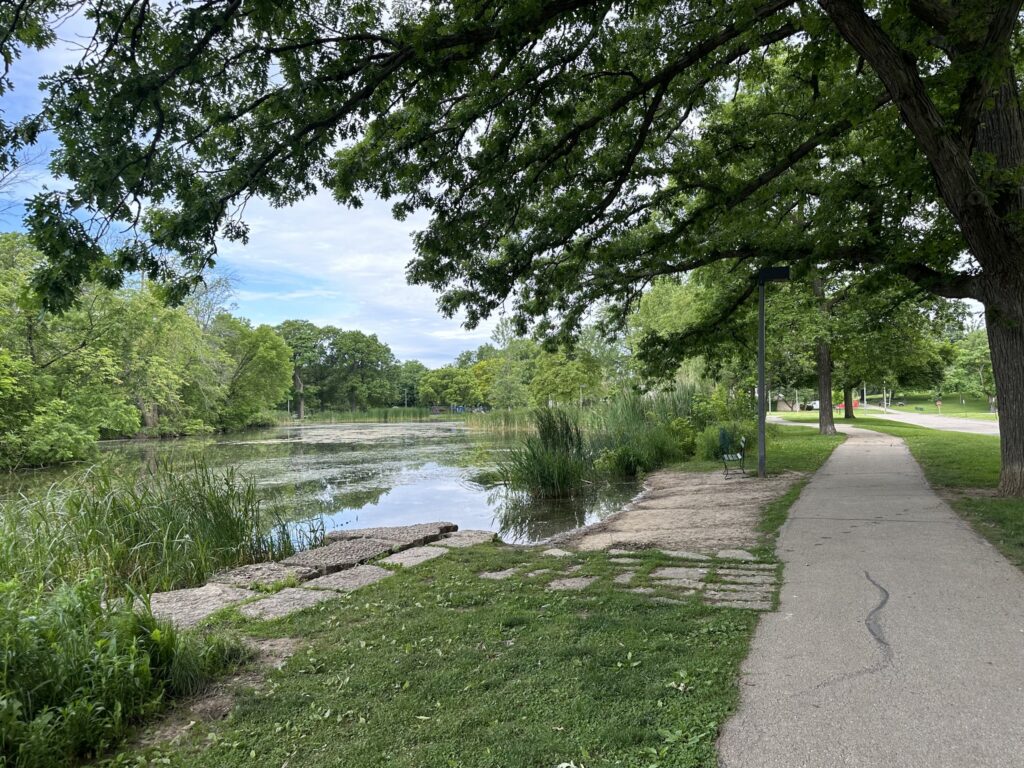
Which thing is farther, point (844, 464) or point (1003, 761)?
point (844, 464)

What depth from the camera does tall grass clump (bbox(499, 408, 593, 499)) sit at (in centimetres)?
1189

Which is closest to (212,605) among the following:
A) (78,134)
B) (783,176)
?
(78,134)

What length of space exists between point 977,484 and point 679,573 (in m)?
6.80

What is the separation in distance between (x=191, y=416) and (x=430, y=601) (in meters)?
38.9

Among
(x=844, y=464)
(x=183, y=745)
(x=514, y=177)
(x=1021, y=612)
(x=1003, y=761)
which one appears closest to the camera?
(x=1003, y=761)

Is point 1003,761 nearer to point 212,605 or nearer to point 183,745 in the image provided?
point 183,745

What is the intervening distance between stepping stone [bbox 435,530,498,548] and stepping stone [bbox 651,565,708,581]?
2.35 metres

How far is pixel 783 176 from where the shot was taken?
1034cm

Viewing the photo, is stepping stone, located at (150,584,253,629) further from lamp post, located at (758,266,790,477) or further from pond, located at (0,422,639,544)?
lamp post, located at (758,266,790,477)

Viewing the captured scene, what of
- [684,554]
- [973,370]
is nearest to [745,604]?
[684,554]

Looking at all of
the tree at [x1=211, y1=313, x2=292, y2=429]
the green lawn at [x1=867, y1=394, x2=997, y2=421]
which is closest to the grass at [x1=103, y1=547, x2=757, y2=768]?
the tree at [x1=211, y1=313, x2=292, y2=429]

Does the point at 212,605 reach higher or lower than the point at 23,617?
lower

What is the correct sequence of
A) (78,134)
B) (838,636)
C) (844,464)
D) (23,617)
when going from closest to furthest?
(23,617) → (838,636) → (78,134) → (844,464)

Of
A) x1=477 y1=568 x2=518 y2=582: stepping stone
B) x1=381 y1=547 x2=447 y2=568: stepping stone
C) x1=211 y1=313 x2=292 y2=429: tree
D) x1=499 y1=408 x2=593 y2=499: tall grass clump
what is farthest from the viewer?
x1=211 y1=313 x2=292 y2=429: tree
